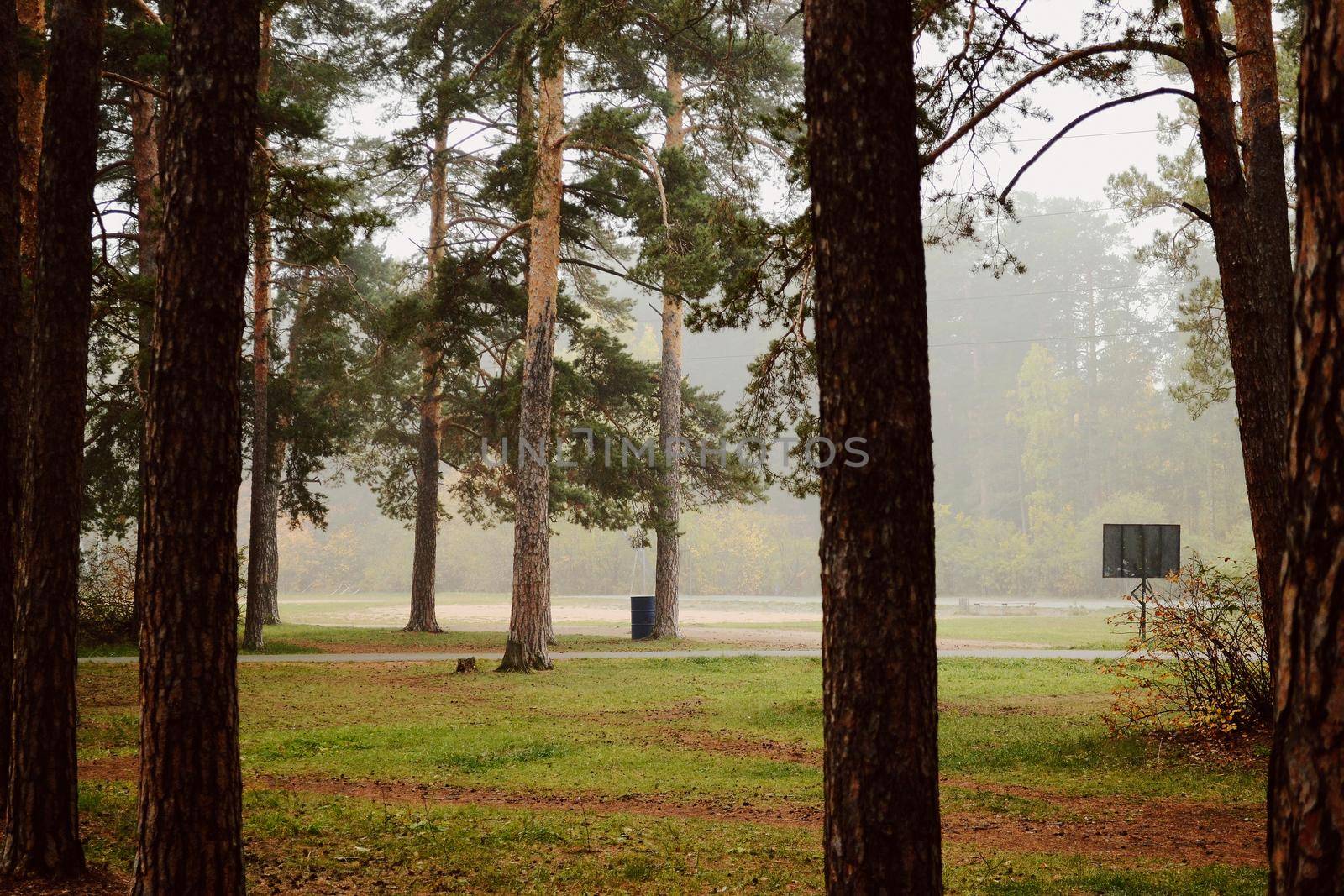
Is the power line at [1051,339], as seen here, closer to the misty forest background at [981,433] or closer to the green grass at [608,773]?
the misty forest background at [981,433]

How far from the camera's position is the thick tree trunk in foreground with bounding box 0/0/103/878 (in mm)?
5359

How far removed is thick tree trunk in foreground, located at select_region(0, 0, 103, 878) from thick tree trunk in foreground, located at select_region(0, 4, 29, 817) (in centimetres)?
16

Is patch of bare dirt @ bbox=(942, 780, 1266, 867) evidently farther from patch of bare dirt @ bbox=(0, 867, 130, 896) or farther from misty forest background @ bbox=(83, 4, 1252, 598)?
misty forest background @ bbox=(83, 4, 1252, 598)

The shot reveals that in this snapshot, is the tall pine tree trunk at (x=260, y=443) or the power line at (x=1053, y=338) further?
the power line at (x=1053, y=338)

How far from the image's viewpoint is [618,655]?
20.2 metres

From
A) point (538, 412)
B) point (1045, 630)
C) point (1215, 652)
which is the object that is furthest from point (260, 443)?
point (1045, 630)

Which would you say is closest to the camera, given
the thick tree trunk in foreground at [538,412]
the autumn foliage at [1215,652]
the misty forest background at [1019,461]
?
the autumn foliage at [1215,652]

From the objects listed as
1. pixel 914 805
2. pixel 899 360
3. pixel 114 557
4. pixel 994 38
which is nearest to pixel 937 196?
pixel 994 38

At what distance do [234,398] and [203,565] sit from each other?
2.21ft

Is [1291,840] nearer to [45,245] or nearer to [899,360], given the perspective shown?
[899,360]

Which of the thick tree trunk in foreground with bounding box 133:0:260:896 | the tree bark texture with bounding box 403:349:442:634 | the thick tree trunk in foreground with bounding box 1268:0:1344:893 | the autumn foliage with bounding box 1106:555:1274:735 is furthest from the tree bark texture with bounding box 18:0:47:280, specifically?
the tree bark texture with bounding box 403:349:442:634

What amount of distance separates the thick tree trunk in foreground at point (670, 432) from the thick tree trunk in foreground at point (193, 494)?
18.9 meters

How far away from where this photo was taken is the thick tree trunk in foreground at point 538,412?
1711 centimetres

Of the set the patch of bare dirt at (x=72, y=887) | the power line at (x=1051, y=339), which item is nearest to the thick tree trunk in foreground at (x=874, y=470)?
the patch of bare dirt at (x=72, y=887)
